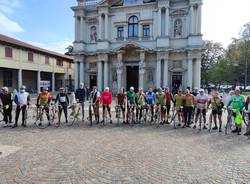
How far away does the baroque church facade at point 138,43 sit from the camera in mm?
29547

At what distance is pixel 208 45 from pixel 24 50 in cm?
4081

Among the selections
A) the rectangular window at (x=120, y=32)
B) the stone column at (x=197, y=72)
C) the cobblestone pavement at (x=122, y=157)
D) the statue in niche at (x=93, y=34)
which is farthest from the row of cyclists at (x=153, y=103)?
the statue in niche at (x=93, y=34)

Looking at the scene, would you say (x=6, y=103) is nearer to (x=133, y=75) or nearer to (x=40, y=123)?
(x=40, y=123)

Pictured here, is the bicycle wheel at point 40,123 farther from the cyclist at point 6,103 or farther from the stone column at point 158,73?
the stone column at point 158,73

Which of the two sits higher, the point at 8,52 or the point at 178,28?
the point at 178,28

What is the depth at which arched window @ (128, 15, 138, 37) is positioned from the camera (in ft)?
105

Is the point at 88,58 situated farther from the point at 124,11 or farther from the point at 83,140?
the point at 83,140

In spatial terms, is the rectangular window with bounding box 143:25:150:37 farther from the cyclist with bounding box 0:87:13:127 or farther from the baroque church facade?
the cyclist with bounding box 0:87:13:127

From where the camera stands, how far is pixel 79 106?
11977 millimetres

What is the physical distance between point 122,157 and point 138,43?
26439 mm

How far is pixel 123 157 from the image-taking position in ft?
19.9

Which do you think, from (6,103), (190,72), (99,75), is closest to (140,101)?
(6,103)

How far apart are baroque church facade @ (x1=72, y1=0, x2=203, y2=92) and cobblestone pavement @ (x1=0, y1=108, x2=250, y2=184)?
21521 mm

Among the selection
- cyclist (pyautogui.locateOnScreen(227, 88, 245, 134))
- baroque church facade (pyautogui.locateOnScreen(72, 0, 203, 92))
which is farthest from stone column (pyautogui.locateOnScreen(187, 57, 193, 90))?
cyclist (pyautogui.locateOnScreen(227, 88, 245, 134))
